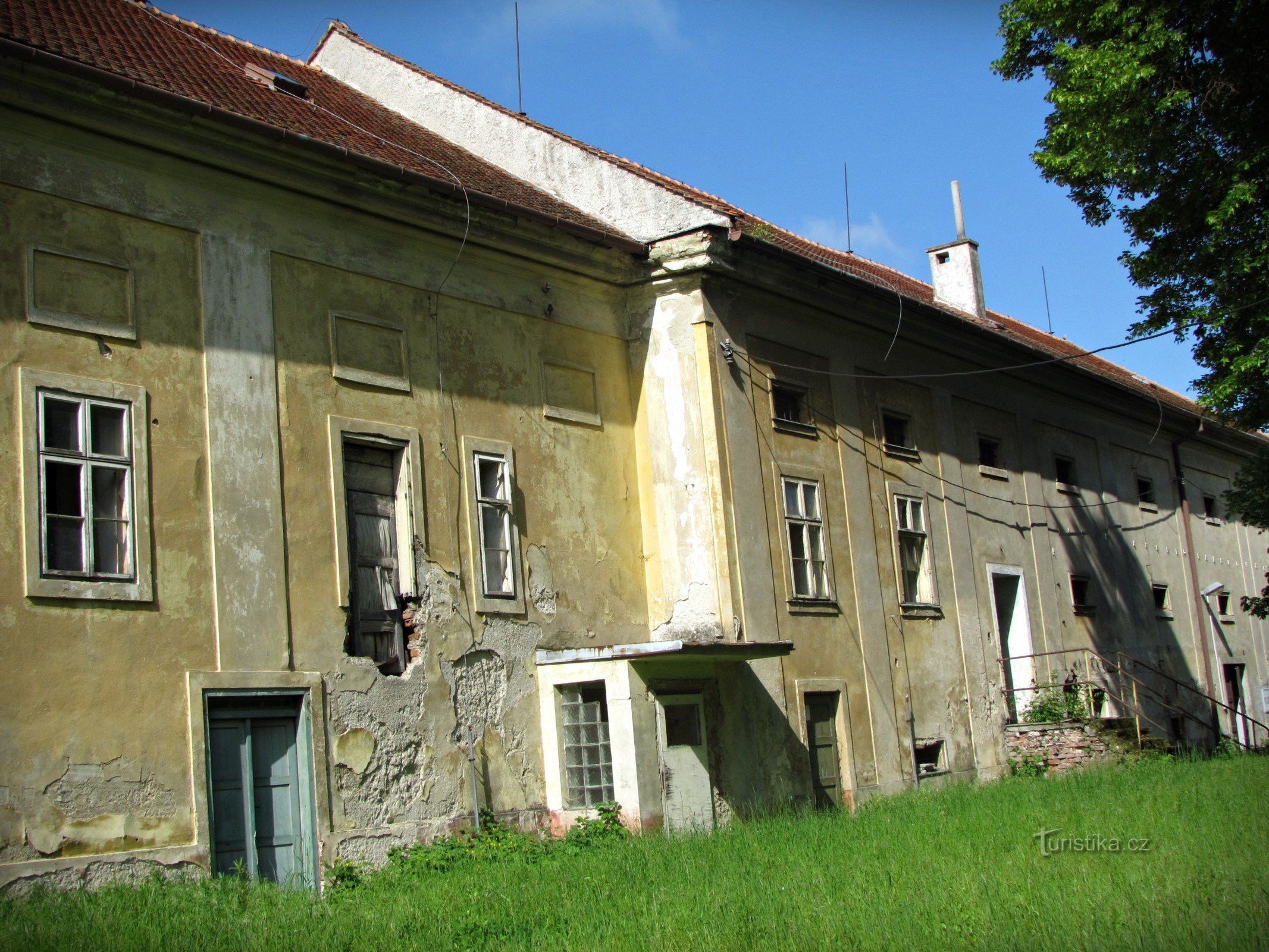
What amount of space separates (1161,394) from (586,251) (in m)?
18.0

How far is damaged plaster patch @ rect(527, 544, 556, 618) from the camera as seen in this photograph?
537 inches

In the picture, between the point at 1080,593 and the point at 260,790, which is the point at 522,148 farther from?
the point at 1080,593

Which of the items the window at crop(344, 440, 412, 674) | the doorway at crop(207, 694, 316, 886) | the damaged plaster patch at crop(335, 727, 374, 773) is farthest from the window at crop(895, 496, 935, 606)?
the doorway at crop(207, 694, 316, 886)

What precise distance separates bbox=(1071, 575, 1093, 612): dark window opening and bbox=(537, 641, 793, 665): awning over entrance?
31.0ft

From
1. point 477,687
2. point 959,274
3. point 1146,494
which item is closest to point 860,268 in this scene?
point 959,274

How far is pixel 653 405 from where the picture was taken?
15328 mm

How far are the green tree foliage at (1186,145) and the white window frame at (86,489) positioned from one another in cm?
1074

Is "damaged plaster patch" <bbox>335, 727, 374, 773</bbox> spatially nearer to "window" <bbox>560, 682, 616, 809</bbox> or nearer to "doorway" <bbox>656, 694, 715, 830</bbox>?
"window" <bbox>560, 682, 616, 809</bbox>

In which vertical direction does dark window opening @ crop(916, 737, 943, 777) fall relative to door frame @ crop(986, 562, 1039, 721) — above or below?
below

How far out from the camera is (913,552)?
1842cm

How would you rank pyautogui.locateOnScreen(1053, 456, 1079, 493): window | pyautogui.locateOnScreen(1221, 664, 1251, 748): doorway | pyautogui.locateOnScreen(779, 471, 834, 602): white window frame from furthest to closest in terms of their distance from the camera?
pyautogui.locateOnScreen(1221, 664, 1251, 748): doorway < pyautogui.locateOnScreen(1053, 456, 1079, 493): window < pyautogui.locateOnScreen(779, 471, 834, 602): white window frame

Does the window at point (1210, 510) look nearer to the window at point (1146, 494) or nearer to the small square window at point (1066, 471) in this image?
the window at point (1146, 494)

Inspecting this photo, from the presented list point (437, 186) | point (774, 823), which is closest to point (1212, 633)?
point (774, 823)

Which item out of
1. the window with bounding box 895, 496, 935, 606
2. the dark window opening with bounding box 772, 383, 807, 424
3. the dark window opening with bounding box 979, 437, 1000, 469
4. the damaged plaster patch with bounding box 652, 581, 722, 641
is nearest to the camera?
the damaged plaster patch with bounding box 652, 581, 722, 641
